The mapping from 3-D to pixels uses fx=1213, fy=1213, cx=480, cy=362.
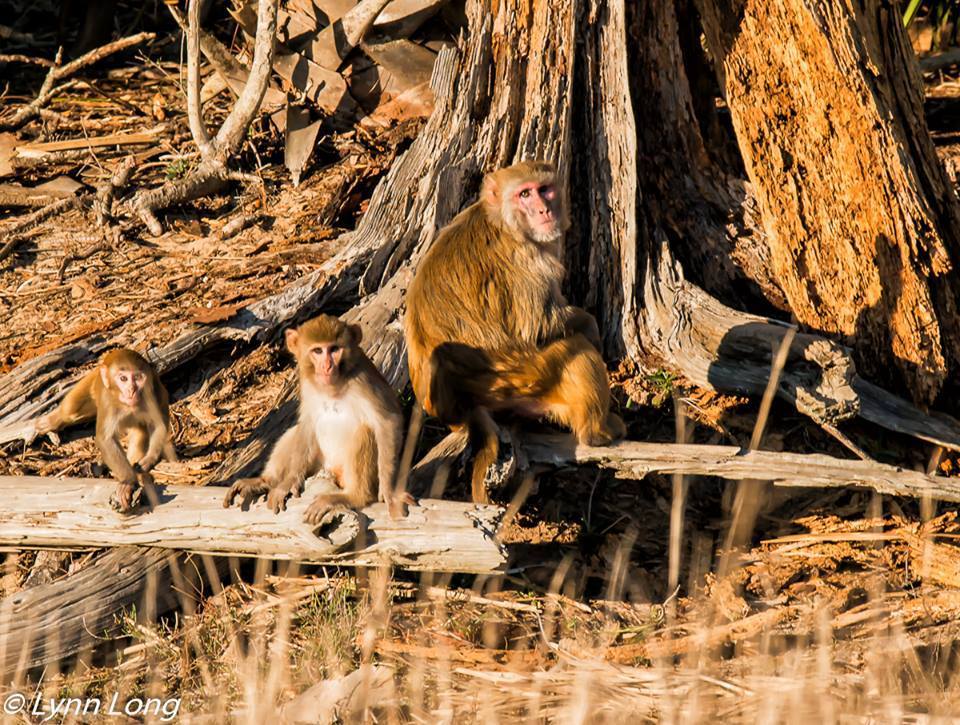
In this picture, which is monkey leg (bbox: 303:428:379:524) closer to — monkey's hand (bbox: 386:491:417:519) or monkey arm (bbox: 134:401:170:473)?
monkey's hand (bbox: 386:491:417:519)

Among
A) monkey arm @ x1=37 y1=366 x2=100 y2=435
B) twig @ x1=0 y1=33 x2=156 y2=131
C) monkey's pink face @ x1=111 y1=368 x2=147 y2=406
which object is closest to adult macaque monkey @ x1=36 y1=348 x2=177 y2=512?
monkey's pink face @ x1=111 y1=368 x2=147 y2=406

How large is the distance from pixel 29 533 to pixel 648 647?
3.10 meters

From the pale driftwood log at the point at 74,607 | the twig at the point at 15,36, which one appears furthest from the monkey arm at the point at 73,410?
the twig at the point at 15,36

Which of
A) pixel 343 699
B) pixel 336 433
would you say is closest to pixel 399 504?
pixel 336 433

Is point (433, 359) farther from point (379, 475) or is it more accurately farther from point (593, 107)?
point (593, 107)

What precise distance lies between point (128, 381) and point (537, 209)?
2.31 m

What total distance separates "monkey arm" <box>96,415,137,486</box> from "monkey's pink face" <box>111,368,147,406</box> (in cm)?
17

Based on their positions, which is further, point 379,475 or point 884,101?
point 884,101

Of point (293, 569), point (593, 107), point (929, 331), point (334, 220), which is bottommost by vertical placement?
point (293, 569)

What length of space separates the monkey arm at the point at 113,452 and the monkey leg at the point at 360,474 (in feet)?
2.91

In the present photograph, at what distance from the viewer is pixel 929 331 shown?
7.16m

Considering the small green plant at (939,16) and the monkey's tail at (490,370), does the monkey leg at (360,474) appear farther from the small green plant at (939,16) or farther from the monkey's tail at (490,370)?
the small green plant at (939,16)

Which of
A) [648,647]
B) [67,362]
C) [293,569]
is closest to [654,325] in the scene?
[648,647]

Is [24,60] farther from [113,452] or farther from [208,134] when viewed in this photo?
[113,452]
